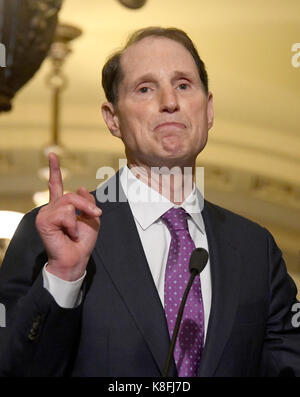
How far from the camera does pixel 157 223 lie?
1.84m

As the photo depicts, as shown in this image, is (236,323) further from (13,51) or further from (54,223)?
(13,51)

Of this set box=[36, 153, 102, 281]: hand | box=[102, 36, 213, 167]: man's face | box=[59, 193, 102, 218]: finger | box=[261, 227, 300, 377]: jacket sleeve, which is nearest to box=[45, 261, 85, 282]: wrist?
box=[36, 153, 102, 281]: hand

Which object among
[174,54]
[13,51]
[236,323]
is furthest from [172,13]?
[236,323]

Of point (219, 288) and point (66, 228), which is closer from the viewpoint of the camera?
point (66, 228)

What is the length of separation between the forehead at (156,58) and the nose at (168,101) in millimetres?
59

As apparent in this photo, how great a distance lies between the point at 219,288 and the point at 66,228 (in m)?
0.42

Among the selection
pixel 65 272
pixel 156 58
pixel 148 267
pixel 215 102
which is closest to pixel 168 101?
pixel 156 58

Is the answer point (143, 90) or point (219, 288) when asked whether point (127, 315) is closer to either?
point (219, 288)

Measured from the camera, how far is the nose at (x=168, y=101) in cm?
179

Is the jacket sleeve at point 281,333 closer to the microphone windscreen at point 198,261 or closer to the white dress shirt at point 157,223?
the white dress shirt at point 157,223

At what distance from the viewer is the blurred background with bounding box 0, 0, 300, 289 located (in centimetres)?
526

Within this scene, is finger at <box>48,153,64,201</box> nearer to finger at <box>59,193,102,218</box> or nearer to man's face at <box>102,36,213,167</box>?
finger at <box>59,193,102,218</box>

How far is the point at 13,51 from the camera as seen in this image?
11.7 ft
